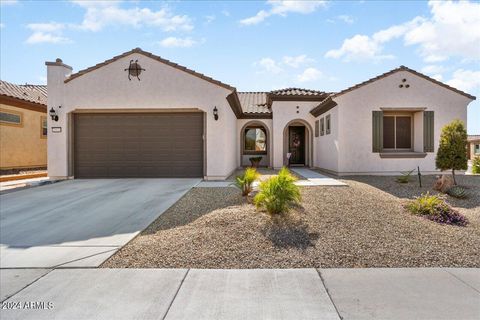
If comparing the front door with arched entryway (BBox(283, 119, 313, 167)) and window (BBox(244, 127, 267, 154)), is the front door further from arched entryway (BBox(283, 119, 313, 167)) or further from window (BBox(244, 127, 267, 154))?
window (BBox(244, 127, 267, 154))

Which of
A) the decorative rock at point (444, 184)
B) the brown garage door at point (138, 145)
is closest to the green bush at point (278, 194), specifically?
the decorative rock at point (444, 184)

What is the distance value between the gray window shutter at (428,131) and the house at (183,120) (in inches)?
1.7

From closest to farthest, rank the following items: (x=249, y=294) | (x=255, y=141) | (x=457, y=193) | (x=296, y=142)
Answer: (x=249, y=294) → (x=457, y=193) → (x=296, y=142) → (x=255, y=141)

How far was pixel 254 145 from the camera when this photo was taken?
58.9ft

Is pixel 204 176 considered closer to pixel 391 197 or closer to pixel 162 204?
pixel 162 204

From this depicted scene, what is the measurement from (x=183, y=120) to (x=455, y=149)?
987 cm

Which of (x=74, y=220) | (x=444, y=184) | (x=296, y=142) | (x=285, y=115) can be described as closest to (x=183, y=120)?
(x=285, y=115)

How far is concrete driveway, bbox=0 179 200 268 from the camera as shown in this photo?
13.2ft

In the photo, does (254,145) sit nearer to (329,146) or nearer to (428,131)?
(329,146)

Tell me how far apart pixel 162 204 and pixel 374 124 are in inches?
383

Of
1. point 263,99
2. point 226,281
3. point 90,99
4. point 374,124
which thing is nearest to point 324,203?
point 226,281

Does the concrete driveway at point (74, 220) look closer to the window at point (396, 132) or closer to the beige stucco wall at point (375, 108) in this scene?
the beige stucco wall at point (375, 108)

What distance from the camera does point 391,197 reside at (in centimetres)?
747

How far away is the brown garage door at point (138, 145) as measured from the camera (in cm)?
1164
